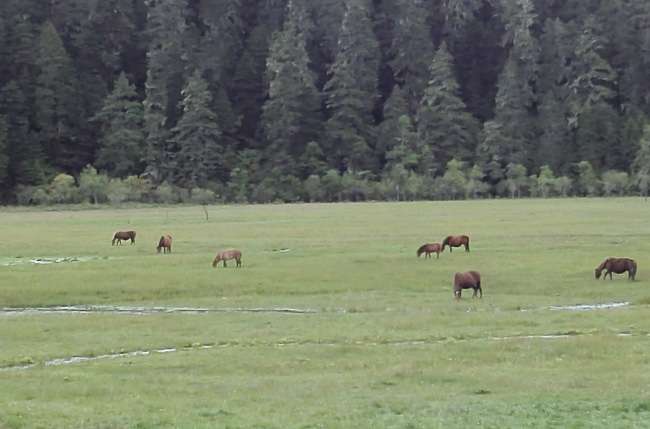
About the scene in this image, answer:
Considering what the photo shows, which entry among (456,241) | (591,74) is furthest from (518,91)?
(456,241)

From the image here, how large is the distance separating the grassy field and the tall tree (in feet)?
221

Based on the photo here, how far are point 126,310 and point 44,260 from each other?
15723 millimetres

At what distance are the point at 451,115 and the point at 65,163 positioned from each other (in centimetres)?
4624

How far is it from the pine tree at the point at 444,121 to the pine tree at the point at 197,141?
80.6 feet

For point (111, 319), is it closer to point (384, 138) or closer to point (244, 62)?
point (384, 138)

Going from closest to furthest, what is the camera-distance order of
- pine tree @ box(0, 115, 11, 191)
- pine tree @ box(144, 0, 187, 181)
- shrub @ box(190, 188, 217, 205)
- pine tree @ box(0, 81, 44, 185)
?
1. shrub @ box(190, 188, 217, 205)
2. pine tree @ box(0, 115, 11, 191)
3. pine tree @ box(0, 81, 44, 185)
4. pine tree @ box(144, 0, 187, 181)

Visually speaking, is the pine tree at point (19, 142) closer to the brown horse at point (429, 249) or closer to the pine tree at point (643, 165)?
the pine tree at point (643, 165)

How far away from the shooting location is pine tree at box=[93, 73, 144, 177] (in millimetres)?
121375

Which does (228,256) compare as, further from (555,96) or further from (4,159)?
(555,96)

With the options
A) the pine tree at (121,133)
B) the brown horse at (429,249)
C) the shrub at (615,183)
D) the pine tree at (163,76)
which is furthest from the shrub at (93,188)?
the brown horse at (429,249)

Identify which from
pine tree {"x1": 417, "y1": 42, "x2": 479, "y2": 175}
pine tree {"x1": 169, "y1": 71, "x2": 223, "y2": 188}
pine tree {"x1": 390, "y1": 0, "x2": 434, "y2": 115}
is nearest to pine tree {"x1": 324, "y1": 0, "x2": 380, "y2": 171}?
pine tree {"x1": 390, "y1": 0, "x2": 434, "y2": 115}

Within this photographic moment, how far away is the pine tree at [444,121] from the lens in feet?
409

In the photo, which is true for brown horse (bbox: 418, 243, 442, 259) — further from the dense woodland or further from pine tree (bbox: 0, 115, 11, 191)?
pine tree (bbox: 0, 115, 11, 191)

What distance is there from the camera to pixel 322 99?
13462 cm
